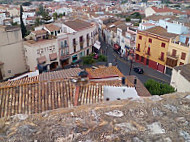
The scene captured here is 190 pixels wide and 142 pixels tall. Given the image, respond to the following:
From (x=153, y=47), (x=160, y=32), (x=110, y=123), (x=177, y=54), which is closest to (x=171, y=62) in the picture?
(x=177, y=54)

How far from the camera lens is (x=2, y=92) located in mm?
9289

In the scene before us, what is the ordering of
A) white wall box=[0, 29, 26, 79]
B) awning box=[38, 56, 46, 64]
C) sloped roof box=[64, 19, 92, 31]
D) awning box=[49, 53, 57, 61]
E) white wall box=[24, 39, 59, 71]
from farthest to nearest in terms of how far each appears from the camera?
sloped roof box=[64, 19, 92, 31]
awning box=[49, 53, 57, 61]
awning box=[38, 56, 46, 64]
white wall box=[24, 39, 59, 71]
white wall box=[0, 29, 26, 79]

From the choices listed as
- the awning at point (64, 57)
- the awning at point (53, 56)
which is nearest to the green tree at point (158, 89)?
the awning at point (53, 56)

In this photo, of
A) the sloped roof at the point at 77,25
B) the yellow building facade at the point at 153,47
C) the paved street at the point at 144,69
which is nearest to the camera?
the paved street at the point at 144,69

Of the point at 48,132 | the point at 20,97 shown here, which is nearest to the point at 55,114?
the point at 48,132

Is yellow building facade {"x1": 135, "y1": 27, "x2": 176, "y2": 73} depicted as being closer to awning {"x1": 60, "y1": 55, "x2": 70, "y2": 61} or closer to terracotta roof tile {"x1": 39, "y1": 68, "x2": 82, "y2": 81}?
awning {"x1": 60, "y1": 55, "x2": 70, "y2": 61}

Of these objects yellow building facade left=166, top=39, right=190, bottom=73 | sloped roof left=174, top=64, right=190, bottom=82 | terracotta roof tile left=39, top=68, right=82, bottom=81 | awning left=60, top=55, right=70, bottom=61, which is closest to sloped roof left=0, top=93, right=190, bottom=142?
terracotta roof tile left=39, top=68, right=82, bottom=81

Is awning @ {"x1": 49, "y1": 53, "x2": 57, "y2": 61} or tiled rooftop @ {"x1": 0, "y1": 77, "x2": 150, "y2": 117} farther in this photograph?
awning @ {"x1": 49, "y1": 53, "x2": 57, "y2": 61}

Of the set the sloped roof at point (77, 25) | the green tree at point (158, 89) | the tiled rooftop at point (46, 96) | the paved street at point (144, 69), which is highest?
the sloped roof at point (77, 25)

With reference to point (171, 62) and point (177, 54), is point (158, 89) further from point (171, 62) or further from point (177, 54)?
point (171, 62)

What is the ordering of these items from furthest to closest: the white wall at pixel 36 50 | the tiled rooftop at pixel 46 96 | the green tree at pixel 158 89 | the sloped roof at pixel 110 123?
the white wall at pixel 36 50
the green tree at pixel 158 89
the tiled rooftop at pixel 46 96
the sloped roof at pixel 110 123

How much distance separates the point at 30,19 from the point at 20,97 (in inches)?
2500

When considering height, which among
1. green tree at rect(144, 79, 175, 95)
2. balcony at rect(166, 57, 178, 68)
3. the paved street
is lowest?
the paved street

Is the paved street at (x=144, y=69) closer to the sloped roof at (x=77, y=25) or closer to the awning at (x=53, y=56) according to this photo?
the sloped roof at (x=77, y=25)
